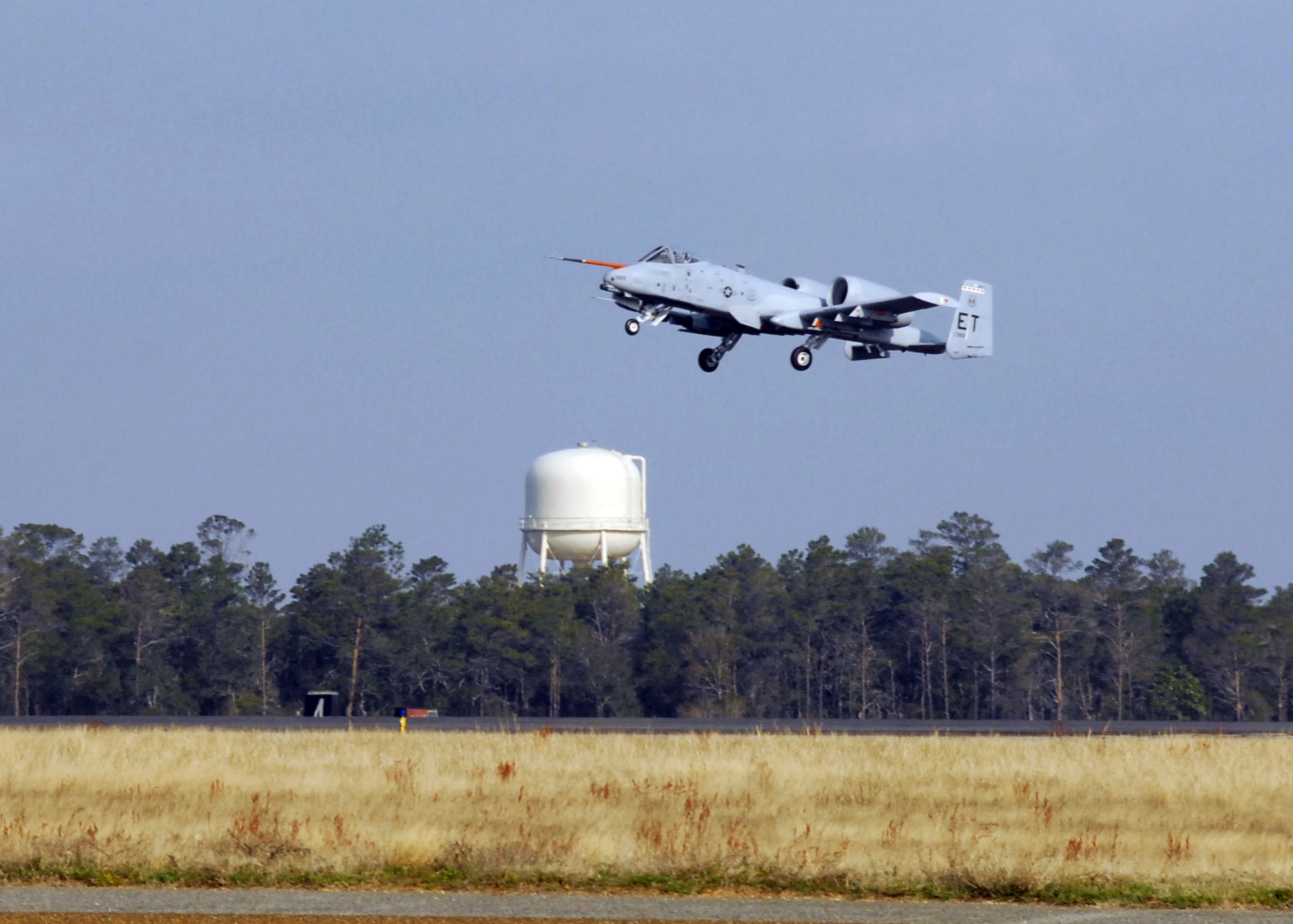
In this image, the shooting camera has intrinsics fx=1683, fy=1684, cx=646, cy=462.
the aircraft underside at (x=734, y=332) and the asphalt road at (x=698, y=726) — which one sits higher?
the aircraft underside at (x=734, y=332)

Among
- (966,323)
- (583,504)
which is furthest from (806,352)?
(583,504)

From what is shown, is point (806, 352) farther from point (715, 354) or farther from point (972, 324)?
point (972, 324)

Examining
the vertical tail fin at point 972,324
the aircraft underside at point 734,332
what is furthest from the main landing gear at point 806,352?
the vertical tail fin at point 972,324

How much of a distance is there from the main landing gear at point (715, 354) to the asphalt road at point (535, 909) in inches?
949

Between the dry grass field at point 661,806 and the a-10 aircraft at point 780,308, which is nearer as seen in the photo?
the dry grass field at point 661,806

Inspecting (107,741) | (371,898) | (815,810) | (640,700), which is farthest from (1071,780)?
(640,700)

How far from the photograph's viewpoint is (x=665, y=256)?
121ft

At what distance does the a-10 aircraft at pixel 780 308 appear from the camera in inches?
1426

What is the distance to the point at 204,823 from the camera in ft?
71.1

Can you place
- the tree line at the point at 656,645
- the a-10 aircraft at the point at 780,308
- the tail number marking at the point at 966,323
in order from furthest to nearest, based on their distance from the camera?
the tree line at the point at 656,645 → the tail number marking at the point at 966,323 → the a-10 aircraft at the point at 780,308

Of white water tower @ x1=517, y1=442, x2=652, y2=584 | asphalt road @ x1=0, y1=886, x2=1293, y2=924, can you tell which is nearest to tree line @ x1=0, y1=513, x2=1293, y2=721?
white water tower @ x1=517, y1=442, x2=652, y2=584

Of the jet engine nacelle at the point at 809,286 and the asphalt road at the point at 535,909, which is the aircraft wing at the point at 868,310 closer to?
the jet engine nacelle at the point at 809,286

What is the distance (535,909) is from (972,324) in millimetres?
31473

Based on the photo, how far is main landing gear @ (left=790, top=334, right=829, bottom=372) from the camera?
39750 mm
